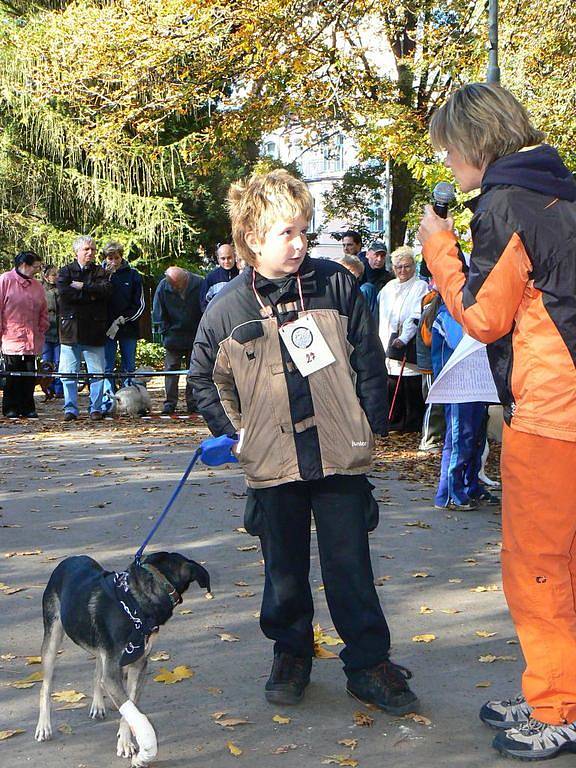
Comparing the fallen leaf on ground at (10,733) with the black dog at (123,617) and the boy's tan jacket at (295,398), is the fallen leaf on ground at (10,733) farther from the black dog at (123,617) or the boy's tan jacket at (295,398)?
the boy's tan jacket at (295,398)

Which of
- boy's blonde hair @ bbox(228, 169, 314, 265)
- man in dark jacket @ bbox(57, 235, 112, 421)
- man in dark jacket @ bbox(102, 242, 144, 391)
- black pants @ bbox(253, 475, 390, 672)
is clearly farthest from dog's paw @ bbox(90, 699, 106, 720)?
man in dark jacket @ bbox(102, 242, 144, 391)

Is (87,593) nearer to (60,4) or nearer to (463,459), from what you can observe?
(463,459)

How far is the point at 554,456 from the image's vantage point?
3371 mm

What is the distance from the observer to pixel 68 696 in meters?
4.23

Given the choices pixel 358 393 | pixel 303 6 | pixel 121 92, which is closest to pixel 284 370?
pixel 358 393

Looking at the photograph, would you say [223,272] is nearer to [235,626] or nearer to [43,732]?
[235,626]

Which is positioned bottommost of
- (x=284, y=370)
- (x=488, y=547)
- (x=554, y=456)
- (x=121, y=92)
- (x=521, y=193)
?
(x=488, y=547)

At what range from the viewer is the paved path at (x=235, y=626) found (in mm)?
3734

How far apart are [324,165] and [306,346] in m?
79.6

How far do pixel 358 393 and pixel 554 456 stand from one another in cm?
90

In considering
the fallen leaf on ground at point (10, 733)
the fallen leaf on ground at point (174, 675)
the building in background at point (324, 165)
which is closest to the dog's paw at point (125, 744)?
the fallen leaf on ground at point (10, 733)

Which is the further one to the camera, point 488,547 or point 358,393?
point 488,547

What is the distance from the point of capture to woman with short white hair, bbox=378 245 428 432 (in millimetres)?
11023

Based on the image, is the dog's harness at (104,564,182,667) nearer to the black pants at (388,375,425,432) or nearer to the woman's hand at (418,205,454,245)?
the woman's hand at (418,205,454,245)
